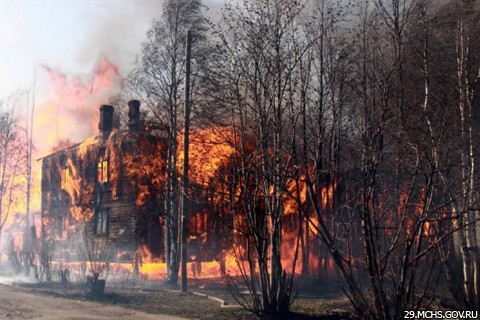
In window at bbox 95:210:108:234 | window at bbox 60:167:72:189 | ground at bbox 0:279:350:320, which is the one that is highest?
window at bbox 60:167:72:189

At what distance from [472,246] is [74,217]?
95.7ft

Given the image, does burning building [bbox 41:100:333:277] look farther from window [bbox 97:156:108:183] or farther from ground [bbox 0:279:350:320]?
ground [bbox 0:279:350:320]

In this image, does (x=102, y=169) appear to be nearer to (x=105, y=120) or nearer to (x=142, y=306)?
(x=105, y=120)

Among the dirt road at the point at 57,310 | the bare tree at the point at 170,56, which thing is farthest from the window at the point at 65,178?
the dirt road at the point at 57,310

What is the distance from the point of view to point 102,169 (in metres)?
32.0

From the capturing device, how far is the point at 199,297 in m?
15.8

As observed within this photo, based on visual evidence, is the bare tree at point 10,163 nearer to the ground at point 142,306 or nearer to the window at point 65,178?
the window at point 65,178

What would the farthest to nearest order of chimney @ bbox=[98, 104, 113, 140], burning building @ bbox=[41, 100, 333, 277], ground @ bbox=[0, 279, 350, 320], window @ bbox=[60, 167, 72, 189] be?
window @ bbox=[60, 167, 72, 189], chimney @ bbox=[98, 104, 113, 140], burning building @ bbox=[41, 100, 333, 277], ground @ bbox=[0, 279, 350, 320]

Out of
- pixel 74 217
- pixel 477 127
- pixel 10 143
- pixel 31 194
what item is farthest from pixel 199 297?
pixel 31 194

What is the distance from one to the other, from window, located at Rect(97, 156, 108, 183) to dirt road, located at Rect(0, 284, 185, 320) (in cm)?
1637

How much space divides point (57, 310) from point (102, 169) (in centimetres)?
1988

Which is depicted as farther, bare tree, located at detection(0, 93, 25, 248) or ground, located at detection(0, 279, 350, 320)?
bare tree, located at detection(0, 93, 25, 248)

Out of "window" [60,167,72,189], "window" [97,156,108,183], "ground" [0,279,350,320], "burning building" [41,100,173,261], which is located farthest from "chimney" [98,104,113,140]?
"ground" [0,279,350,320]

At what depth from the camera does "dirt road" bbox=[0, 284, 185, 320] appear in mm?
11766
